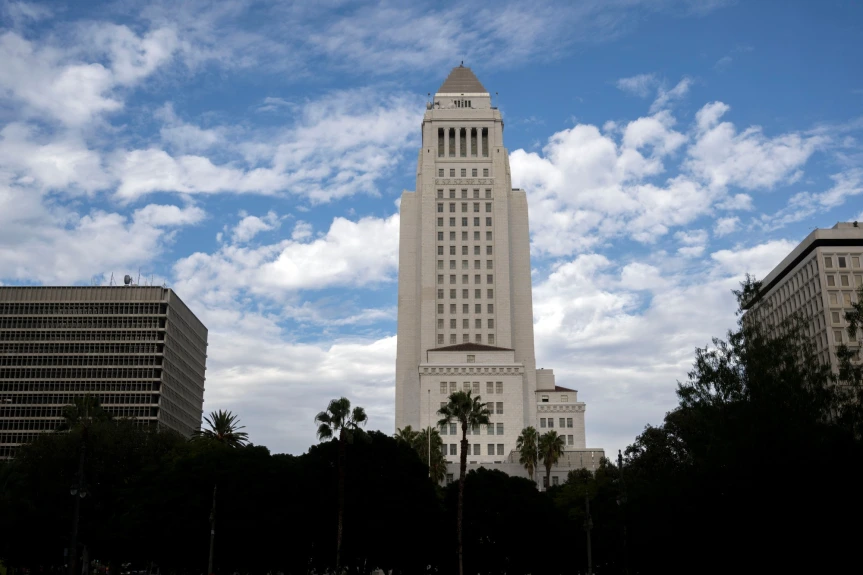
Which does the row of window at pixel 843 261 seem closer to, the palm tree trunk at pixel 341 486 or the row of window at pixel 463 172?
the row of window at pixel 463 172

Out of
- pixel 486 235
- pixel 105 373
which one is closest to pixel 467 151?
pixel 486 235

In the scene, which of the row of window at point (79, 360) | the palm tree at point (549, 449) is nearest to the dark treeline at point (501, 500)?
the palm tree at point (549, 449)

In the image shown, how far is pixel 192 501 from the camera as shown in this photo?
59.9 m

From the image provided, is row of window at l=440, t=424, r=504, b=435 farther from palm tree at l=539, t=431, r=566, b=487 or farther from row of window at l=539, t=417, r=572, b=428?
palm tree at l=539, t=431, r=566, b=487

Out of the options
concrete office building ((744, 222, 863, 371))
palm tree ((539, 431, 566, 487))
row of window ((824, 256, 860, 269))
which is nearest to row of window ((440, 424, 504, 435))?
palm tree ((539, 431, 566, 487))

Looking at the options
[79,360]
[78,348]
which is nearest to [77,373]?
[79,360]

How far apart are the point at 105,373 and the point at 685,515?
11100 cm

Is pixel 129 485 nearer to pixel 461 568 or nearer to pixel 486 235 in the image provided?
pixel 461 568

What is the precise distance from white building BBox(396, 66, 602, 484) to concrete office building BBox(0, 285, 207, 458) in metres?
40.0

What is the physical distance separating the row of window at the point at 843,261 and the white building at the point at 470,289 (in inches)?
1526

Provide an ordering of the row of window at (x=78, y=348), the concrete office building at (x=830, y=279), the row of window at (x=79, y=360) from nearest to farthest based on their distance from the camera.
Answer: the concrete office building at (x=830, y=279) → the row of window at (x=79, y=360) → the row of window at (x=78, y=348)

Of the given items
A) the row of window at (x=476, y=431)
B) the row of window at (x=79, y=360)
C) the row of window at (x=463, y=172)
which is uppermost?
the row of window at (x=463, y=172)

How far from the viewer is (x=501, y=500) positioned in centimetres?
6250

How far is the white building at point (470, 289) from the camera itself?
4624 inches
